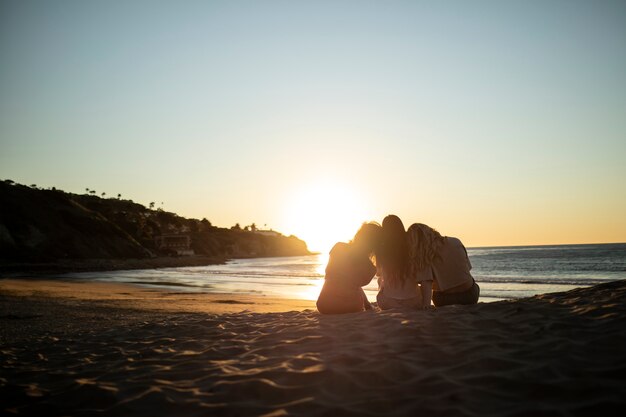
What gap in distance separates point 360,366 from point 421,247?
3.12m

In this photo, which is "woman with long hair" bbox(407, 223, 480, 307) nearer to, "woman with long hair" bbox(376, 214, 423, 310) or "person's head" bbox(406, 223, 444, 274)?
"person's head" bbox(406, 223, 444, 274)

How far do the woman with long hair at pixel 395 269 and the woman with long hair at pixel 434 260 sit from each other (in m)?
0.14

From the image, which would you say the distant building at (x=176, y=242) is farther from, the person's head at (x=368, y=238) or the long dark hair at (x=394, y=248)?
the long dark hair at (x=394, y=248)

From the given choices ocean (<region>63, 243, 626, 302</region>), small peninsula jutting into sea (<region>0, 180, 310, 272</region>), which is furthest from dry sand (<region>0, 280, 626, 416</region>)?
small peninsula jutting into sea (<region>0, 180, 310, 272</region>)

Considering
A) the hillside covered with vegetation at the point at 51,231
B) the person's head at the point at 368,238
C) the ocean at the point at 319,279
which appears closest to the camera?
the person's head at the point at 368,238

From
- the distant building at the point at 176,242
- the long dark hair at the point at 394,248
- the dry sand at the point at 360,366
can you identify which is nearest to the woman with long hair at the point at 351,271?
the long dark hair at the point at 394,248

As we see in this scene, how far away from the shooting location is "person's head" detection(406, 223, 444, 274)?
6.86 m

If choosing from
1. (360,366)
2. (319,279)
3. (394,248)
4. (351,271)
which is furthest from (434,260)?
(319,279)

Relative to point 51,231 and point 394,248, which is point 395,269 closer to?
point 394,248

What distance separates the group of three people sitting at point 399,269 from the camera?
688 cm

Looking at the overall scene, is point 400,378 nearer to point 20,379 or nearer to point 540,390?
point 540,390

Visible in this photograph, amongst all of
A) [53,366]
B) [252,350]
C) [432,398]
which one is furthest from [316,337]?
[53,366]

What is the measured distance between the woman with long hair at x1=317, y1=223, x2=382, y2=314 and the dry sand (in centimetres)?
73

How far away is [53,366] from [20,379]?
535 millimetres
